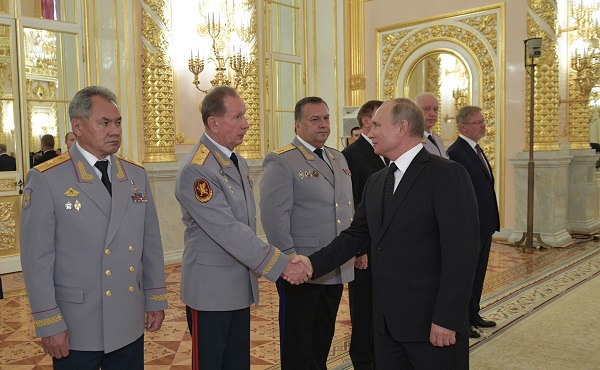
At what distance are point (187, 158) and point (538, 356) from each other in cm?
265

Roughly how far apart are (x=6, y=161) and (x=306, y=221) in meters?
4.60

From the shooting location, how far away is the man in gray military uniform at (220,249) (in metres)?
2.20

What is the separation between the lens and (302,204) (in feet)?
8.96

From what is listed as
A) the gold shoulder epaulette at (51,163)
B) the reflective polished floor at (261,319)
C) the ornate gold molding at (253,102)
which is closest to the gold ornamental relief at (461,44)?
the reflective polished floor at (261,319)

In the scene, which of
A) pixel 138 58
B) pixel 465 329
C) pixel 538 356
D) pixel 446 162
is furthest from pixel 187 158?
pixel 138 58

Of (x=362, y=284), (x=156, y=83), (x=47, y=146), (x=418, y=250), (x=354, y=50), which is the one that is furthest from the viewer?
(x=354, y=50)

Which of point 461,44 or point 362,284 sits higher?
point 461,44

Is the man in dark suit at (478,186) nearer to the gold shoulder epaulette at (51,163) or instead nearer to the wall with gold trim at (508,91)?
the gold shoulder epaulette at (51,163)

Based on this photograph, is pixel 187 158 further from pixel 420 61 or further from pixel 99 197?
pixel 420 61

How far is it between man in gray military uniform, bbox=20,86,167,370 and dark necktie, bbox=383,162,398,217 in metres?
0.94

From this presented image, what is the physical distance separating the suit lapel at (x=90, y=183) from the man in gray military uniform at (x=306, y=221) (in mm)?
889

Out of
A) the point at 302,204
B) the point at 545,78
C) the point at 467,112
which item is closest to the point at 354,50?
the point at 545,78

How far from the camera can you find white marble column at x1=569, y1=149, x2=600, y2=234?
7973 millimetres

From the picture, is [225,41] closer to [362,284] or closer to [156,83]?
[156,83]
